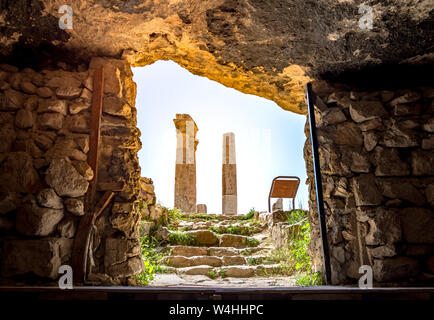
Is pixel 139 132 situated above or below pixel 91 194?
above

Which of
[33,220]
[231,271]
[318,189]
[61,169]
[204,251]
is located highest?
[61,169]

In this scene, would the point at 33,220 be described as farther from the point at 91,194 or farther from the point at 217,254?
Result: the point at 217,254

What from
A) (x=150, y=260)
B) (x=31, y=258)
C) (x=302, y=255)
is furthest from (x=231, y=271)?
(x=31, y=258)

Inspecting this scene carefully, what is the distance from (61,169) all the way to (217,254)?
327 centimetres

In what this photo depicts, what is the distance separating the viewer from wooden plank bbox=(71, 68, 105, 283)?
→ 2.20 m

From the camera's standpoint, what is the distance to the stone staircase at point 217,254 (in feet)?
13.1

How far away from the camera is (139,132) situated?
2.93 metres

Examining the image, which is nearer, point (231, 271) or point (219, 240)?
point (231, 271)

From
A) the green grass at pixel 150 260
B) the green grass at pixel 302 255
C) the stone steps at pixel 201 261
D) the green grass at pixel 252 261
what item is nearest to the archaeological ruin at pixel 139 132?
the green grass at pixel 302 255

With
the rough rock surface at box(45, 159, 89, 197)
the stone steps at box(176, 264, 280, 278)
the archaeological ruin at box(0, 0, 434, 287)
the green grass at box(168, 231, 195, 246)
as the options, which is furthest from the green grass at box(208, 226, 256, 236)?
the rough rock surface at box(45, 159, 89, 197)

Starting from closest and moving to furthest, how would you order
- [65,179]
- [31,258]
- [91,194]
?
[31,258] < [65,179] < [91,194]

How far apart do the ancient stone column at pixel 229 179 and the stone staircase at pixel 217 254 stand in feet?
8.73

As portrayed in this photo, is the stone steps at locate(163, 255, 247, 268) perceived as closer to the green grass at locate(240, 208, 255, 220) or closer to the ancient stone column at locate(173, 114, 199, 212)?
the green grass at locate(240, 208, 255, 220)
